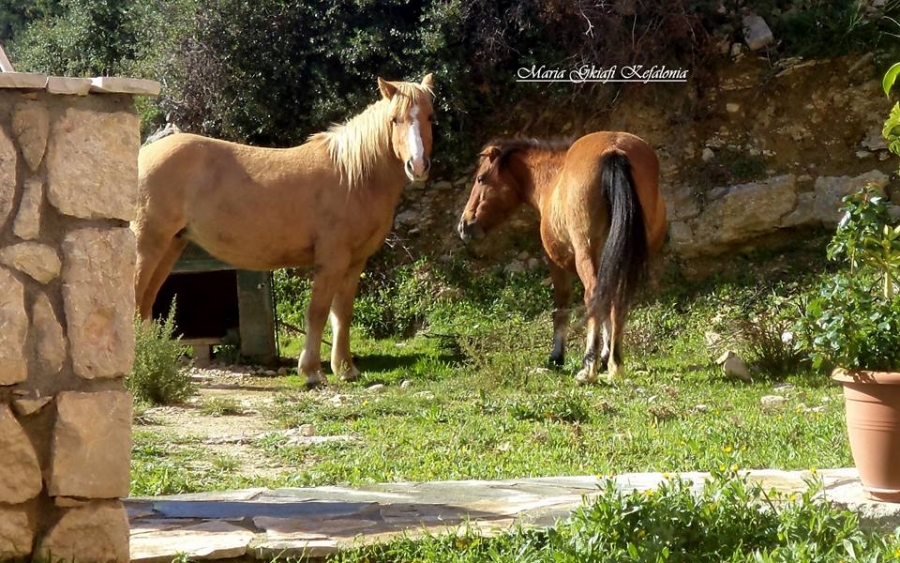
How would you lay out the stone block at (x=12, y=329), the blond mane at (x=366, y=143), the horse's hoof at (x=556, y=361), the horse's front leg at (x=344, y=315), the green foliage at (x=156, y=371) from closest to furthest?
the stone block at (x=12, y=329) < the green foliage at (x=156, y=371) < the blond mane at (x=366, y=143) < the horse's hoof at (x=556, y=361) < the horse's front leg at (x=344, y=315)

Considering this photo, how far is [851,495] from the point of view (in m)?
3.88

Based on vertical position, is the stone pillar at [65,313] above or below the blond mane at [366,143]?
below

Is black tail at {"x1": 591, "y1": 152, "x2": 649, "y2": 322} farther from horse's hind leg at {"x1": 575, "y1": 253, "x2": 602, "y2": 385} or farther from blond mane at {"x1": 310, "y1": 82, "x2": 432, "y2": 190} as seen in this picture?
blond mane at {"x1": 310, "y1": 82, "x2": 432, "y2": 190}

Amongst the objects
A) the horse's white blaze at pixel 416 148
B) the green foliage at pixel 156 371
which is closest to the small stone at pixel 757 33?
the horse's white blaze at pixel 416 148

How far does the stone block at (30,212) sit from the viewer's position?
3100 mm

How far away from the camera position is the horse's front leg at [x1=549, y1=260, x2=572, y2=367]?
9039 millimetres

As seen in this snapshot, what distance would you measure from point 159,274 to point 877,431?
256 inches

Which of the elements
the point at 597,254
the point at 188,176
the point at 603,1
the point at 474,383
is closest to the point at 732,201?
the point at 603,1

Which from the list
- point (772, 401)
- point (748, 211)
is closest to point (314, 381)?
point (772, 401)

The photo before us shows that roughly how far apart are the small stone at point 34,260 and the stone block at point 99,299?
34mm

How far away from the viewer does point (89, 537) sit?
127 inches

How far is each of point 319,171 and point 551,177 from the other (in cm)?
199

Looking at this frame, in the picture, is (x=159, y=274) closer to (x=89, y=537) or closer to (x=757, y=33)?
(x=89, y=537)

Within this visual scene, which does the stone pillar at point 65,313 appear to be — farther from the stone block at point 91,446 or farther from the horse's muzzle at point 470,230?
the horse's muzzle at point 470,230
